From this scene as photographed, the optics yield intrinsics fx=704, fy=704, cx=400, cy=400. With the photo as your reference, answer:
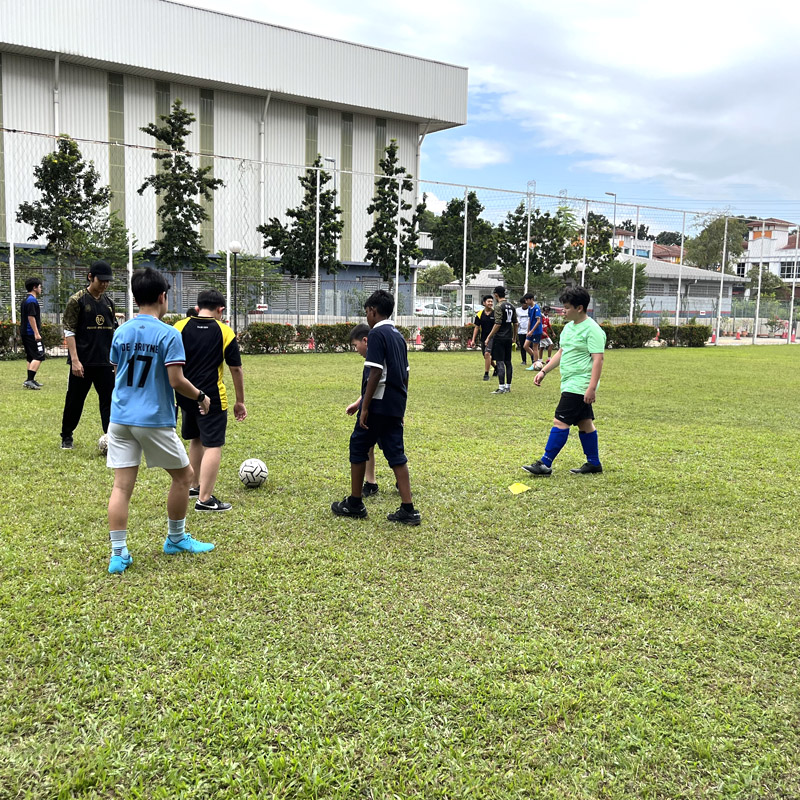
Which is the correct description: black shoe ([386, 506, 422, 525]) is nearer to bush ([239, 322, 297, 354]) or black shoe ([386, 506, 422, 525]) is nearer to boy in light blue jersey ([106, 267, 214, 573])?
boy in light blue jersey ([106, 267, 214, 573])

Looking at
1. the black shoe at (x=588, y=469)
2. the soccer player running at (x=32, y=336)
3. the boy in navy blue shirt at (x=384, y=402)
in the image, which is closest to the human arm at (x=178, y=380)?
the boy in navy blue shirt at (x=384, y=402)

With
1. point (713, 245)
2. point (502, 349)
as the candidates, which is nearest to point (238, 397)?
point (502, 349)

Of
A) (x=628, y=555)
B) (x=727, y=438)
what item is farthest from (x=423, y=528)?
(x=727, y=438)

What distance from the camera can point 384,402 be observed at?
16.8 ft

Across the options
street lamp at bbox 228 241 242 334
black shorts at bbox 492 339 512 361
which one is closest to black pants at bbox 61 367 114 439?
black shorts at bbox 492 339 512 361

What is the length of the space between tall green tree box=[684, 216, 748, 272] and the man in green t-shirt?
57.5m

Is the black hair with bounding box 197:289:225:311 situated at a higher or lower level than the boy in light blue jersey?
higher

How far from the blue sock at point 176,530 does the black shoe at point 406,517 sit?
1538 millimetres

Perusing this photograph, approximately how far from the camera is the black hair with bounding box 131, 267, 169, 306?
4.17 m

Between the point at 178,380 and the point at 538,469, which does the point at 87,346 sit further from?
the point at 538,469

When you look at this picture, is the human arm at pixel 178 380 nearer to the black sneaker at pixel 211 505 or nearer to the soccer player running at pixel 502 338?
the black sneaker at pixel 211 505

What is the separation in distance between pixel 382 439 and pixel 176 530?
1.57m

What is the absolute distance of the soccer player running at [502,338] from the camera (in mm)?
12555

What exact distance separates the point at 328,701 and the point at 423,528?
232cm
